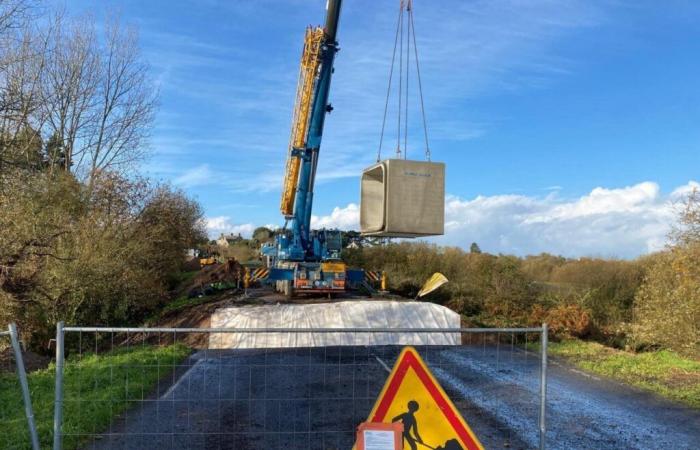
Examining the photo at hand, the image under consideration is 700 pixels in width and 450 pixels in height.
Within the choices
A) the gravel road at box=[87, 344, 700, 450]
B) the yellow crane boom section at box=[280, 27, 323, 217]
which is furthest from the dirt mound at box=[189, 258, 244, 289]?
the gravel road at box=[87, 344, 700, 450]

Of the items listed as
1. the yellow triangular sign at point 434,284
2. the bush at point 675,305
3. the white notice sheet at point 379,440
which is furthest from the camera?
the yellow triangular sign at point 434,284

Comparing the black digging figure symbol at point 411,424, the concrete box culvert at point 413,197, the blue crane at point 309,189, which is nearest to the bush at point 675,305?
the concrete box culvert at point 413,197

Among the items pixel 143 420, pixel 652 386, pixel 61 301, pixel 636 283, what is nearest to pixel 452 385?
pixel 652 386

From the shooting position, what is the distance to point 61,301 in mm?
13148

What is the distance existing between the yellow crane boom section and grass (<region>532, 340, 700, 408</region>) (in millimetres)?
11066

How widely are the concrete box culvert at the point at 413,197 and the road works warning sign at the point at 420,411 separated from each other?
4.87m

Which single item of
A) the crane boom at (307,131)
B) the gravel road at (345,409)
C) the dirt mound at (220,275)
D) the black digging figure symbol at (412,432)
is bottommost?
the gravel road at (345,409)

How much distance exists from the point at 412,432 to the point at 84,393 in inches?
231

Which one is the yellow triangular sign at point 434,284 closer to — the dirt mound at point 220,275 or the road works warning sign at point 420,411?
the dirt mound at point 220,275

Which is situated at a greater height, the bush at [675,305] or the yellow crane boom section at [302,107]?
the yellow crane boom section at [302,107]

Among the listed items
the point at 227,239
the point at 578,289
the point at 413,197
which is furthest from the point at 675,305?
the point at 227,239

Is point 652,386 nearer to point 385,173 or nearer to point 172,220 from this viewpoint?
point 385,173

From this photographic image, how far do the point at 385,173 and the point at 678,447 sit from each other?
5.29 m

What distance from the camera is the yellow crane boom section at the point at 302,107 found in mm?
18672
